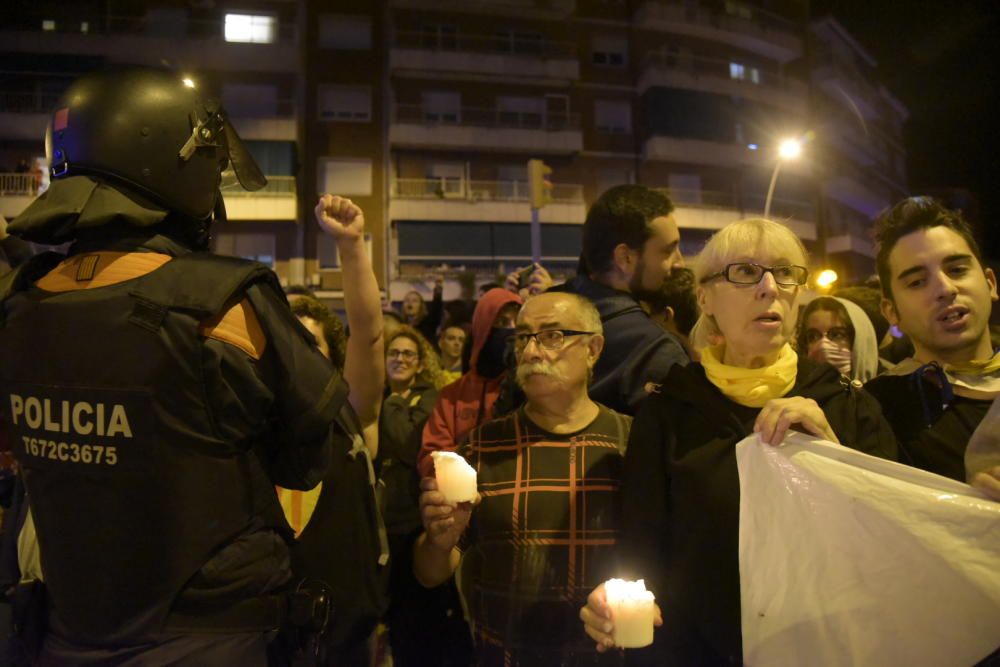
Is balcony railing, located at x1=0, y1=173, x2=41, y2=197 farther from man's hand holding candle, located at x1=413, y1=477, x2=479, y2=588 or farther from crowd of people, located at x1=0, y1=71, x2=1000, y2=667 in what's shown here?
man's hand holding candle, located at x1=413, y1=477, x2=479, y2=588

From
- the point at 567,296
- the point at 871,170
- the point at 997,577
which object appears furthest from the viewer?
the point at 871,170

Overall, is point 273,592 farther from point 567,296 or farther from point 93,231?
point 567,296

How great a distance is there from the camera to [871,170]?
33.8m

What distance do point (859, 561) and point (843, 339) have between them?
264cm

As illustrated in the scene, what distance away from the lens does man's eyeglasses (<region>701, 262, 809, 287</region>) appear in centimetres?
212

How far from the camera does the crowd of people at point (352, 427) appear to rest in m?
1.56

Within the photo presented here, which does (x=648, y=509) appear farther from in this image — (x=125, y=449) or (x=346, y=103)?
(x=346, y=103)

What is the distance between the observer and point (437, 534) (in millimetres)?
2246

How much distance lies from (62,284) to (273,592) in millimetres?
1000

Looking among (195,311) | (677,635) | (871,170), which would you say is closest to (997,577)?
(677,635)

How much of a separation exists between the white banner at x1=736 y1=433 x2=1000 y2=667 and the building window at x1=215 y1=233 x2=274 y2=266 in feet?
74.7

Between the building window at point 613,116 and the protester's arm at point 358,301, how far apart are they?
25287 mm

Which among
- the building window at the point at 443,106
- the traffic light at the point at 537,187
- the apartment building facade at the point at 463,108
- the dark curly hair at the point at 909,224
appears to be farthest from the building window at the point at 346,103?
the dark curly hair at the point at 909,224

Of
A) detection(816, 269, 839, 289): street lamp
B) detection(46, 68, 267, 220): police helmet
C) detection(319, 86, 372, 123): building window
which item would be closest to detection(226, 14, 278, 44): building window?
detection(319, 86, 372, 123): building window
